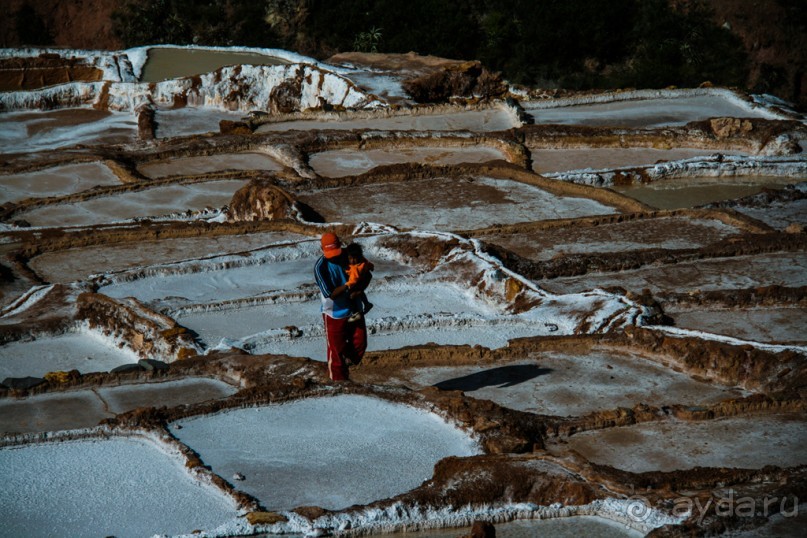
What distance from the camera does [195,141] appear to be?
738 inches

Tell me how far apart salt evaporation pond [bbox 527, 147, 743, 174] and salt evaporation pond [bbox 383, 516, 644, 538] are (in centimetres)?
1069

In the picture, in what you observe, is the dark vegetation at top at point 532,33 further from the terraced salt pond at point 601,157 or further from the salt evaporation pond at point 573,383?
the salt evaporation pond at point 573,383

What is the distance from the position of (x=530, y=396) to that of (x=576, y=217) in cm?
578

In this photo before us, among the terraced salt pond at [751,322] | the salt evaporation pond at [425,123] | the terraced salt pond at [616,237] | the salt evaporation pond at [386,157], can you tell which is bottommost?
the terraced salt pond at [751,322]

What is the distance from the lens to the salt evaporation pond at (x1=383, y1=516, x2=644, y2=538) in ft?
20.0

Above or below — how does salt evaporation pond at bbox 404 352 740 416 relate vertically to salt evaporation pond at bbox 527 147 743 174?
below

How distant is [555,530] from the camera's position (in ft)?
20.2

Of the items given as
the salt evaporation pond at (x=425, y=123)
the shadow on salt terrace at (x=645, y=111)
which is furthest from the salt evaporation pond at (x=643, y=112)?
the salt evaporation pond at (x=425, y=123)

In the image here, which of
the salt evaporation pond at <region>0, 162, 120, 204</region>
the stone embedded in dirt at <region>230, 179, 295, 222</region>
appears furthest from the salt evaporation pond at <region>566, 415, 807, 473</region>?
the salt evaporation pond at <region>0, 162, 120, 204</region>

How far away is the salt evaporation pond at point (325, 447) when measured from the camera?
6.55m

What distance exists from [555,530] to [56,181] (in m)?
12.5

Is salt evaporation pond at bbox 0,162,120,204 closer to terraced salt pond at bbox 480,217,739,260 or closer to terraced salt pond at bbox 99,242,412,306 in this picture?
terraced salt pond at bbox 99,242,412,306

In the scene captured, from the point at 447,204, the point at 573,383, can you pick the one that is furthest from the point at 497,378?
the point at 447,204

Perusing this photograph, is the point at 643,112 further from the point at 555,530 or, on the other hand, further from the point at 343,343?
the point at 555,530
